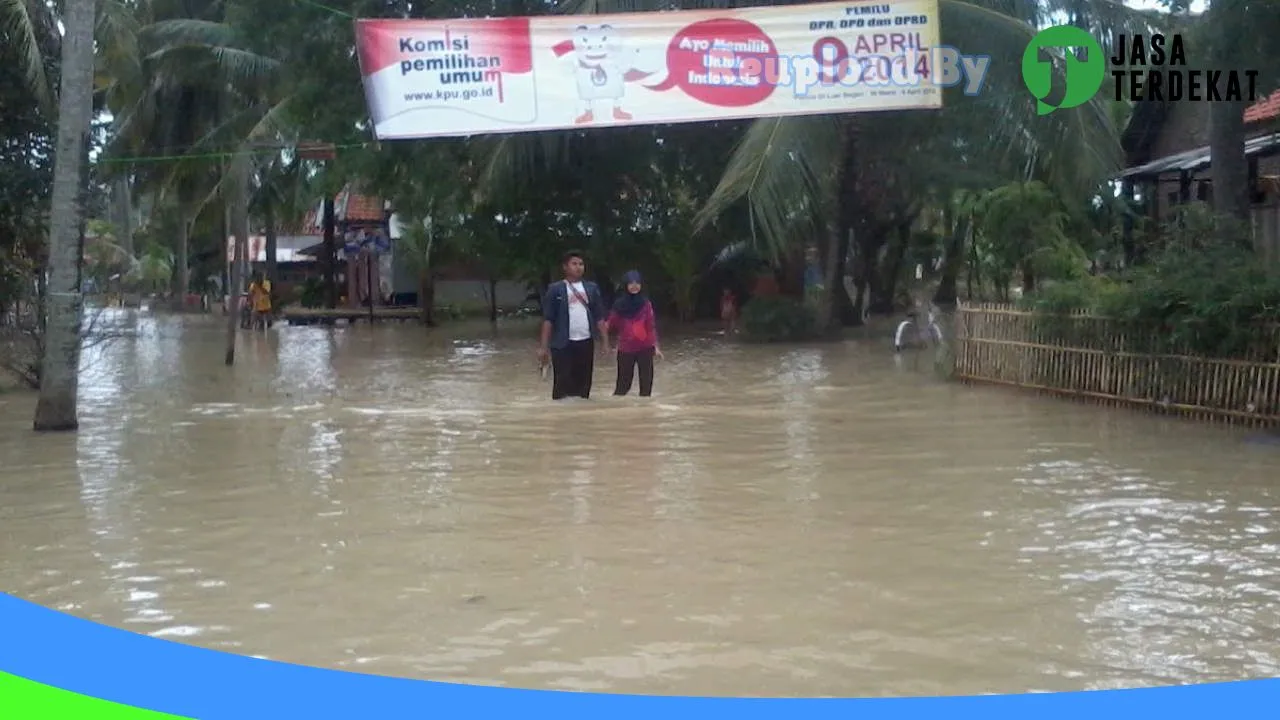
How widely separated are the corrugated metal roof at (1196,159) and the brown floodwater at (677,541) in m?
6.50

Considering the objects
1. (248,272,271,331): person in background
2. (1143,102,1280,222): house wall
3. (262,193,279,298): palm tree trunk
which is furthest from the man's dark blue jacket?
(262,193,279,298): palm tree trunk

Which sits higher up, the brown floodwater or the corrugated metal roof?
the corrugated metal roof

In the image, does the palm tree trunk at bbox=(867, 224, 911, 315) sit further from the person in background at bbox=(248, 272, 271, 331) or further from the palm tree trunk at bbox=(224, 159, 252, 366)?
the palm tree trunk at bbox=(224, 159, 252, 366)

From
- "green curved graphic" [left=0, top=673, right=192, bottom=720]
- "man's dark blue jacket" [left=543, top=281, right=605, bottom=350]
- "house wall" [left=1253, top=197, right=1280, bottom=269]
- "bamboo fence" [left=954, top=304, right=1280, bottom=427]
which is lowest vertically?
"green curved graphic" [left=0, top=673, right=192, bottom=720]

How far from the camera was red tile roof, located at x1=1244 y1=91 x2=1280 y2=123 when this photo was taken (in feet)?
56.1

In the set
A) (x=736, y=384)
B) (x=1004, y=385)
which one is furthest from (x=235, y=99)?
(x=1004, y=385)

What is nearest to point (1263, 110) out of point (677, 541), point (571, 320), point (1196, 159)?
point (1196, 159)

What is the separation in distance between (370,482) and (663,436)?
2961mm

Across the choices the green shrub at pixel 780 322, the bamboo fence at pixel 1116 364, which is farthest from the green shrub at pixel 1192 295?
the green shrub at pixel 780 322

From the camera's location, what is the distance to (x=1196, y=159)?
1980 cm

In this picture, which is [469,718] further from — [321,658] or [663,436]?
[663,436]

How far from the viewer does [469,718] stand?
15.3 ft

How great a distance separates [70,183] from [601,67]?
16.9 ft

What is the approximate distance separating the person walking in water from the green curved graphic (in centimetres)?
791
